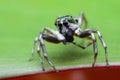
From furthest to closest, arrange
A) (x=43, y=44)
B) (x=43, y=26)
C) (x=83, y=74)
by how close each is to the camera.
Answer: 1. (x=43, y=26)
2. (x=43, y=44)
3. (x=83, y=74)

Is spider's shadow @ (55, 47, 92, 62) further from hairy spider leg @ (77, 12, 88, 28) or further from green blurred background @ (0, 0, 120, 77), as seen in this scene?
hairy spider leg @ (77, 12, 88, 28)

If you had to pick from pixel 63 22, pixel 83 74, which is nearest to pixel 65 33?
pixel 63 22

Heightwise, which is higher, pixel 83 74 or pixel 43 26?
pixel 43 26

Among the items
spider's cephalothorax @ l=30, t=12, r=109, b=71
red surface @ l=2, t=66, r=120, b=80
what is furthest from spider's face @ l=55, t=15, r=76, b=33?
red surface @ l=2, t=66, r=120, b=80

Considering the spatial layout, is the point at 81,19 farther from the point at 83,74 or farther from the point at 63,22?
the point at 83,74

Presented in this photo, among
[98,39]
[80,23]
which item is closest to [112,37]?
[98,39]

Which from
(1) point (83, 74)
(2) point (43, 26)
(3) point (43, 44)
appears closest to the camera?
(1) point (83, 74)

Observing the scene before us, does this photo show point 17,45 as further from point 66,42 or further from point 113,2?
point 113,2
